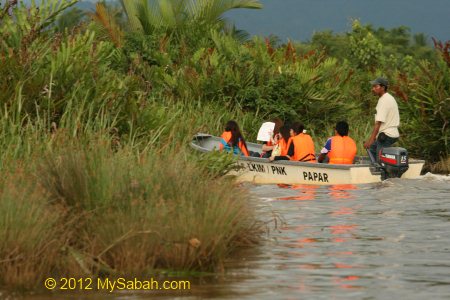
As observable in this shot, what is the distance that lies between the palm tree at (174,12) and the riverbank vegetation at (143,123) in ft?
0.12

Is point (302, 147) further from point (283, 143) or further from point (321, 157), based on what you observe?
A: point (283, 143)

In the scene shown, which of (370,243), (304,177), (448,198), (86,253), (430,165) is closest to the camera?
(86,253)

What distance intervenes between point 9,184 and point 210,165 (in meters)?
5.17

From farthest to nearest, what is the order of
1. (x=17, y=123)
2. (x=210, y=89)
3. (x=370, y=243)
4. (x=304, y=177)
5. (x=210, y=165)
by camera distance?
1. (x=210, y=89)
2. (x=304, y=177)
3. (x=210, y=165)
4. (x=17, y=123)
5. (x=370, y=243)

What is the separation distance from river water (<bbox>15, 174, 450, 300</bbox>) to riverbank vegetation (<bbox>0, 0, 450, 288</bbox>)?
465 mm

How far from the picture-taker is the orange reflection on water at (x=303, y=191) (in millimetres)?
18319

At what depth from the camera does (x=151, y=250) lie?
9773 mm

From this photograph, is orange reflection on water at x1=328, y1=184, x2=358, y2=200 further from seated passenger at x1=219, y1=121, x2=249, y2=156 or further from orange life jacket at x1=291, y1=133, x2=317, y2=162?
seated passenger at x1=219, y1=121, x2=249, y2=156

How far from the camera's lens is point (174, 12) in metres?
30.8

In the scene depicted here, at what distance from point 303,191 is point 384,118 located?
75.8 inches

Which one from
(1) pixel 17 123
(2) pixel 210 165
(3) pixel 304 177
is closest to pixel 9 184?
(1) pixel 17 123

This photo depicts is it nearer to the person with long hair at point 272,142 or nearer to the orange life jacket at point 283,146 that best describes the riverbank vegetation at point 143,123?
the person with long hair at point 272,142

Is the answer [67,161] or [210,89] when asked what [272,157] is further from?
[67,161]

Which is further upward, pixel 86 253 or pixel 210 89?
pixel 210 89
